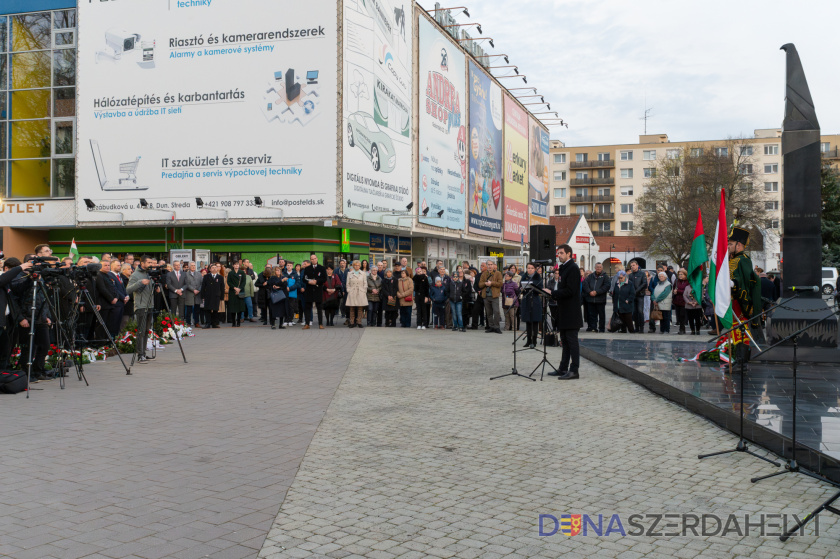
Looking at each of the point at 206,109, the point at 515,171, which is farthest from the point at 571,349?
the point at 515,171

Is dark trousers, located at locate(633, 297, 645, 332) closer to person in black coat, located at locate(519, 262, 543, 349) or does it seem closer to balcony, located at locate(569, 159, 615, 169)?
person in black coat, located at locate(519, 262, 543, 349)

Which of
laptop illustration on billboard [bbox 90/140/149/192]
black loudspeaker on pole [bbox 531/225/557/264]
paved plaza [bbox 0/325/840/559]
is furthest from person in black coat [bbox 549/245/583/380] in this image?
laptop illustration on billboard [bbox 90/140/149/192]

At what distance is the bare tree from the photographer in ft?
186

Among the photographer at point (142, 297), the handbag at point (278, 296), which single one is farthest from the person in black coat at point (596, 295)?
the photographer at point (142, 297)

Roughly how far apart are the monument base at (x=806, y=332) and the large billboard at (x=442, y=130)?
83.0 ft

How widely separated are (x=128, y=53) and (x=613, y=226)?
292 feet

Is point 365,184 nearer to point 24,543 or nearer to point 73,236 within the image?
point 73,236

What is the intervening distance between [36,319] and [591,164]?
10523 centimetres

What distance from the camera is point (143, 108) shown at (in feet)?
98.7

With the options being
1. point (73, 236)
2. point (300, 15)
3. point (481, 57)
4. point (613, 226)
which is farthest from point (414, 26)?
point (613, 226)

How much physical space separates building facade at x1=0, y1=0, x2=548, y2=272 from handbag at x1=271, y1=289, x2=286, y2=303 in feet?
21.7

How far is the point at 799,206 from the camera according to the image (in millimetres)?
12367

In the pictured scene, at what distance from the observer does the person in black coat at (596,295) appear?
20703 mm

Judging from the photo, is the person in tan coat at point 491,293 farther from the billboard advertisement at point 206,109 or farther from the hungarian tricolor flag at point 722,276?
the hungarian tricolor flag at point 722,276
